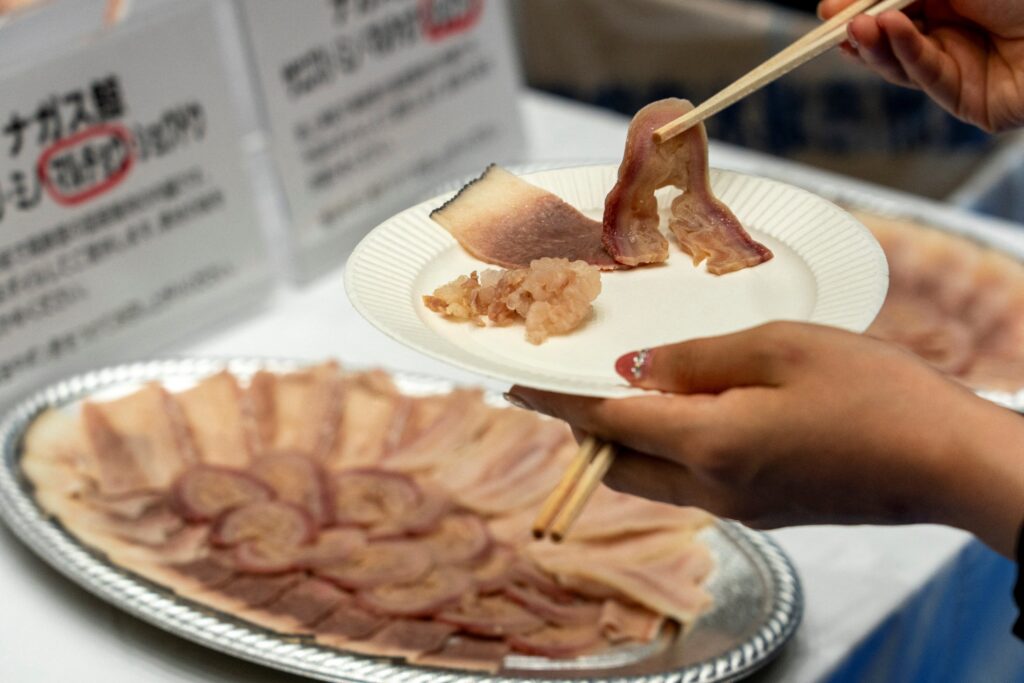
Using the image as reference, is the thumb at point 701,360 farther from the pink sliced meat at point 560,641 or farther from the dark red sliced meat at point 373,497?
the dark red sliced meat at point 373,497

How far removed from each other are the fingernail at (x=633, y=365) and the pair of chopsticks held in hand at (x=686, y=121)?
53 mm

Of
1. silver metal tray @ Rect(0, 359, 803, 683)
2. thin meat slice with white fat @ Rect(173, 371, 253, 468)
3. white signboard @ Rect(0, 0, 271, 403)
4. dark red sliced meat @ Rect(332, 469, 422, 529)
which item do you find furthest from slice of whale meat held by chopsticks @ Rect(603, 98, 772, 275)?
white signboard @ Rect(0, 0, 271, 403)

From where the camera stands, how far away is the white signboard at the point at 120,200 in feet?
5.57

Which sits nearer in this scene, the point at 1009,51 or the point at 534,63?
the point at 1009,51

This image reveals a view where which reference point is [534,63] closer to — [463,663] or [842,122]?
[842,122]

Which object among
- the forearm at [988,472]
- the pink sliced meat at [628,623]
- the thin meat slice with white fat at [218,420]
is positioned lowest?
the pink sliced meat at [628,623]

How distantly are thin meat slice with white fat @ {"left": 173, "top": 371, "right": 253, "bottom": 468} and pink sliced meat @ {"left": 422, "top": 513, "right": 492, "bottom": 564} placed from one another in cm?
28

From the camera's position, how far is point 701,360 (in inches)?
35.2

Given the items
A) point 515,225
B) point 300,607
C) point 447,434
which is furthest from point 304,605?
point 515,225

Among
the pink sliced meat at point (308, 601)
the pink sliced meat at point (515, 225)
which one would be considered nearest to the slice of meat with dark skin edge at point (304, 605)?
the pink sliced meat at point (308, 601)

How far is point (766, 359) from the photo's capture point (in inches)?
35.3

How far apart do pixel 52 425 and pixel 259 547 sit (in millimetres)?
388

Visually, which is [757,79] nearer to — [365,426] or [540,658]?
[540,658]

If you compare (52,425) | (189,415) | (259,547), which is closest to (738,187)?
(259,547)
